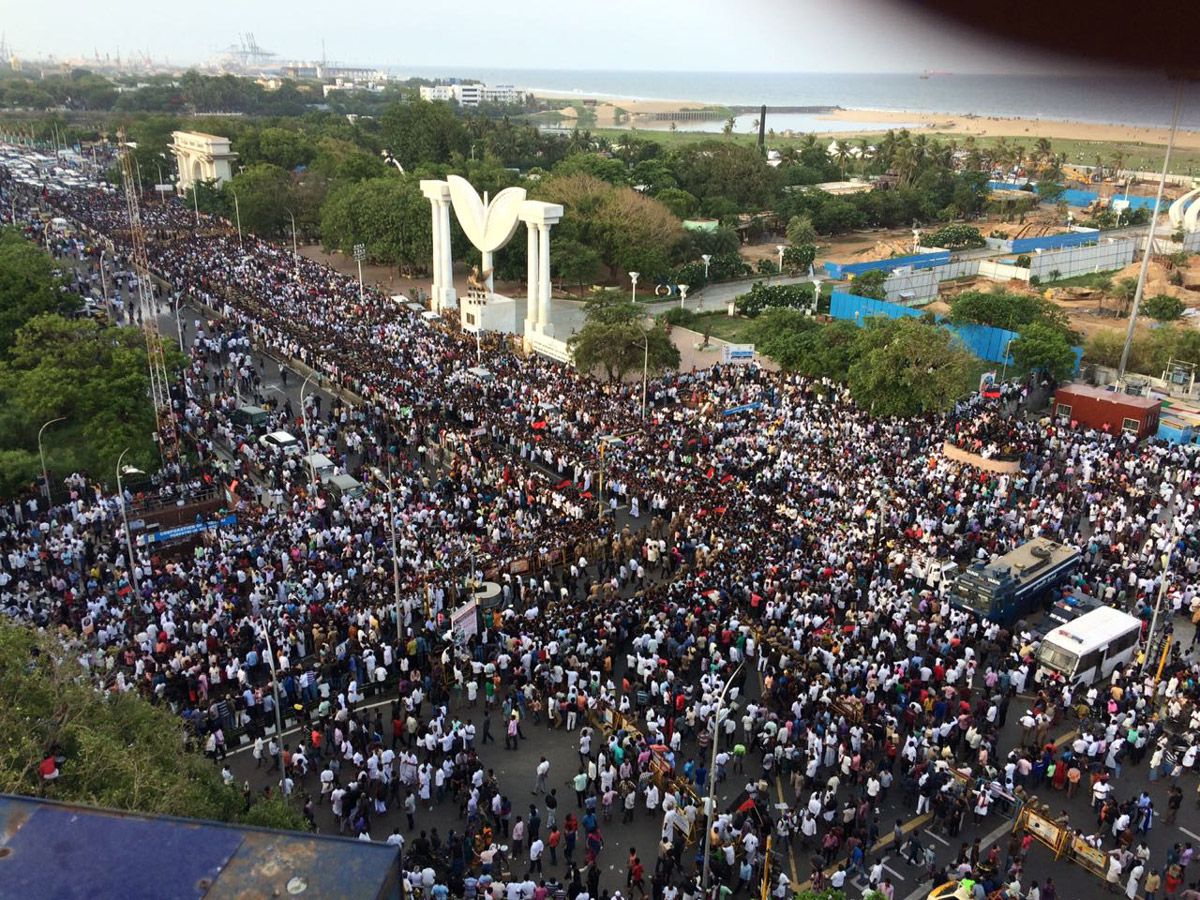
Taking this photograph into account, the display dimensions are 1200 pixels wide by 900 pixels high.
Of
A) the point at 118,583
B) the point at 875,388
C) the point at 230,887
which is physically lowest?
the point at 118,583

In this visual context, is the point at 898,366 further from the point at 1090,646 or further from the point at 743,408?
the point at 1090,646

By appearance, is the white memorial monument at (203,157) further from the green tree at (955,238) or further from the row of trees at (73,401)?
the green tree at (955,238)

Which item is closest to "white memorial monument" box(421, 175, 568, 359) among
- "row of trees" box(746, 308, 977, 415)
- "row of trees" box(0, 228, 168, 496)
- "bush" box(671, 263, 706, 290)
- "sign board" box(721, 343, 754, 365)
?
"sign board" box(721, 343, 754, 365)

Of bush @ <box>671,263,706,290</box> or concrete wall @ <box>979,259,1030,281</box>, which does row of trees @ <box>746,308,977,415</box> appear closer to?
bush @ <box>671,263,706,290</box>

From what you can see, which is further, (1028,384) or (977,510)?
(1028,384)

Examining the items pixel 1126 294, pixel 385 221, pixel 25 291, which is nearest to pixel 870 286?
pixel 1126 294

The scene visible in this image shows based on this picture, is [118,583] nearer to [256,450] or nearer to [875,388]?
[256,450]

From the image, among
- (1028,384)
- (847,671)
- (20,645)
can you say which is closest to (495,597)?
(847,671)
